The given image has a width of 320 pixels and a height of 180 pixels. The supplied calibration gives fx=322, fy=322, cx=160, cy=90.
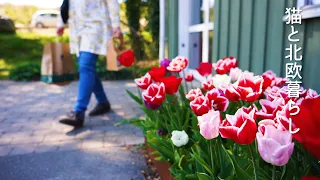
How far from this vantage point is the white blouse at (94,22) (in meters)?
3.09

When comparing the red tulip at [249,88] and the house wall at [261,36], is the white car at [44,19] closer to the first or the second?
the house wall at [261,36]

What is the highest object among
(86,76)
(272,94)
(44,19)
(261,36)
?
(44,19)

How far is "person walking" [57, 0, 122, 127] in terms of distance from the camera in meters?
3.07

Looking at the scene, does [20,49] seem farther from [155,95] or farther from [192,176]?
[192,176]

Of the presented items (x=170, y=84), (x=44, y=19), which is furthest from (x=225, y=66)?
(x=44, y=19)

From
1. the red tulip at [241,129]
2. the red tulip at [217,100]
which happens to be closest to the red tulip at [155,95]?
the red tulip at [217,100]

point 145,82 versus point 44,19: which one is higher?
point 44,19

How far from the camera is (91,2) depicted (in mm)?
3109

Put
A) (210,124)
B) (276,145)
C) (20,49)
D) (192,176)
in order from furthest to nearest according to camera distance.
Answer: (20,49), (192,176), (210,124), (276,145)

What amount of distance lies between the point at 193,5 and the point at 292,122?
408 cm

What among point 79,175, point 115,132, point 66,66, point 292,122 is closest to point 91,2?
point 66,66

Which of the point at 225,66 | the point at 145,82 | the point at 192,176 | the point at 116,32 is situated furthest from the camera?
the point at 116,32

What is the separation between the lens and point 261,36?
2512mm

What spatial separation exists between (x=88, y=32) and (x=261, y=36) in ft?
5.31
